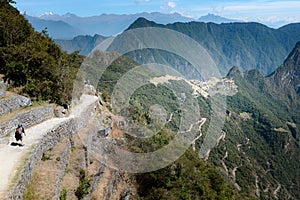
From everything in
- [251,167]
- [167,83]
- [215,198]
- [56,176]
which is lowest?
[251,167]

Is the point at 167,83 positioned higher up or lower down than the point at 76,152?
lower down

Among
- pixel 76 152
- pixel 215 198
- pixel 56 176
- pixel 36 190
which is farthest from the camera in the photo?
pixel 215 198

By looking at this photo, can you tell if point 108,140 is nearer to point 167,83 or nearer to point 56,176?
point 56,176

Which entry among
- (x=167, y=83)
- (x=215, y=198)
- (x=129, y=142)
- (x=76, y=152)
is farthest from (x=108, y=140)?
(x=167, y=83)

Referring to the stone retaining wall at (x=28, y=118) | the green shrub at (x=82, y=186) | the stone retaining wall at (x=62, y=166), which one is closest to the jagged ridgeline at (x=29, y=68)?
the stone retaining wall at (x=28, y=118)

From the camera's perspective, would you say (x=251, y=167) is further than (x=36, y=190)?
Yes

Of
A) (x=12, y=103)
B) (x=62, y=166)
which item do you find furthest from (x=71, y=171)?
(x=12, y=103)

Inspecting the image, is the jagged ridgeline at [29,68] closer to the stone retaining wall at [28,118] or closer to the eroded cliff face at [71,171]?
the stone retaining wall at [28,118]

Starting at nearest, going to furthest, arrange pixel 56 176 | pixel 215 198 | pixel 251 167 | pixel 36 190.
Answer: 1. pixel 36 190
2. pixel 56 176
3. pixel 215 198
4. pixel 251 167
